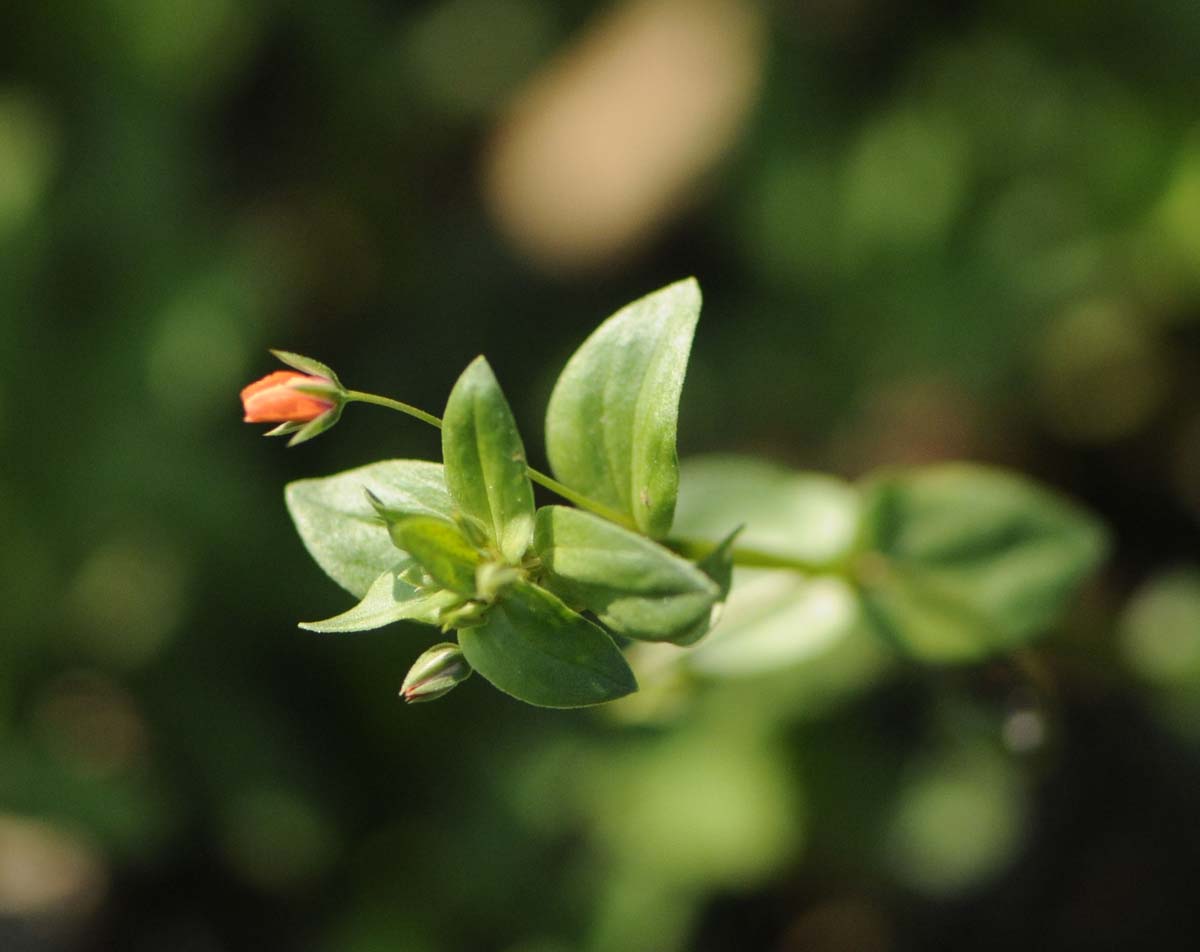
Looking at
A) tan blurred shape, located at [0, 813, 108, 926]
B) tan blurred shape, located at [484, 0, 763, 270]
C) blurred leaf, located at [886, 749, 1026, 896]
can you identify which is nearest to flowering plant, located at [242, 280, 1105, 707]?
blurred leaf, located at [886, 749, 1026, 896]

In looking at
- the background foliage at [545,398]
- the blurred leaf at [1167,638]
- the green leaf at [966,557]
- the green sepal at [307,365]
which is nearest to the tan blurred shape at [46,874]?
the background foliage at [545,398]

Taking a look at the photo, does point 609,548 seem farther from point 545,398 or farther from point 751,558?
point 545,398

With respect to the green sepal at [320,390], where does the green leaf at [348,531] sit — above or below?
below

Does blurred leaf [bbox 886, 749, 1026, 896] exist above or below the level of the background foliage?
below

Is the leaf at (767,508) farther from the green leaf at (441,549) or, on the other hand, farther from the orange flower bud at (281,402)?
the orange flower bud at (281,402)

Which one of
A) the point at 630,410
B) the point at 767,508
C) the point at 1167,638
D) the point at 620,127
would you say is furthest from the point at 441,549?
the point at 620,127

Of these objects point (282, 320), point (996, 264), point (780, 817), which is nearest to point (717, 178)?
point (996, 264)

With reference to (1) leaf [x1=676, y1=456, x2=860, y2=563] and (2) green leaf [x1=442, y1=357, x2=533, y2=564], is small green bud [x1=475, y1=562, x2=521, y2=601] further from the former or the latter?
(1) leaf [x1=676, y1=456, x2=860, y2=563]
